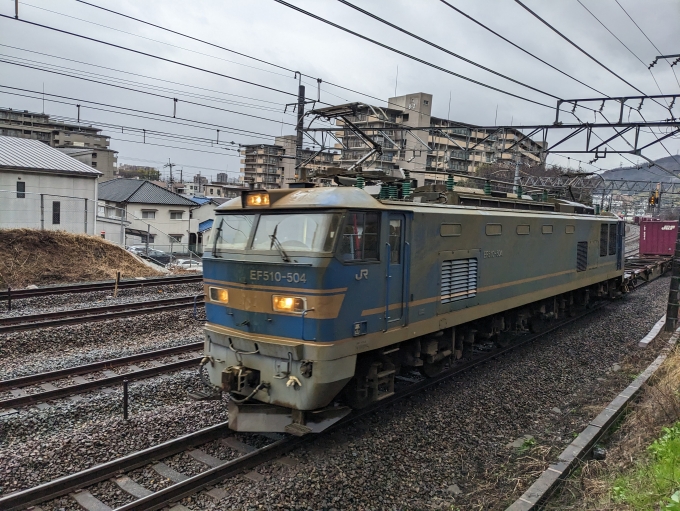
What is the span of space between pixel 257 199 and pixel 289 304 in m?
1.59

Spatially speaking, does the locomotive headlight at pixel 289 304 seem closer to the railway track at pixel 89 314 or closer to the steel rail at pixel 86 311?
the railway track at pixel 89 314

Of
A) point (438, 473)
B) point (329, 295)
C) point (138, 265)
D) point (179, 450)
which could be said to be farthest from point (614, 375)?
point (138, 265)

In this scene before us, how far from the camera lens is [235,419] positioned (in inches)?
262

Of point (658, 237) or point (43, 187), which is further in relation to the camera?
point (658, 237)

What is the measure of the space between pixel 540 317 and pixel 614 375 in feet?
9.93

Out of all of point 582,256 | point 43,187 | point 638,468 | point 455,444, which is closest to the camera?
point 638,468

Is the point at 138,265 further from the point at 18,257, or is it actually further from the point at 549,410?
the point at 549,410

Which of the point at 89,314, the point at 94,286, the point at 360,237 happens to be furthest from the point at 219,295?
the point at 94,286

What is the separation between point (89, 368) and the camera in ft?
30.9

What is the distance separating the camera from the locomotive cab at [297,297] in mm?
6371

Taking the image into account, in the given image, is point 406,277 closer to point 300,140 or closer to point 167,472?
point 167,472

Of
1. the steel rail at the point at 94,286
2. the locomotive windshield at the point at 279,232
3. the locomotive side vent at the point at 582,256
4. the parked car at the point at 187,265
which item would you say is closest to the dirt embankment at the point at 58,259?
the steel rail at the point at 94,286

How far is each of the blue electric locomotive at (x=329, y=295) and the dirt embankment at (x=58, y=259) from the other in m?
12.9

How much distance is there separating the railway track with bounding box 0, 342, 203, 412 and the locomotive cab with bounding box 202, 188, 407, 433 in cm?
249
